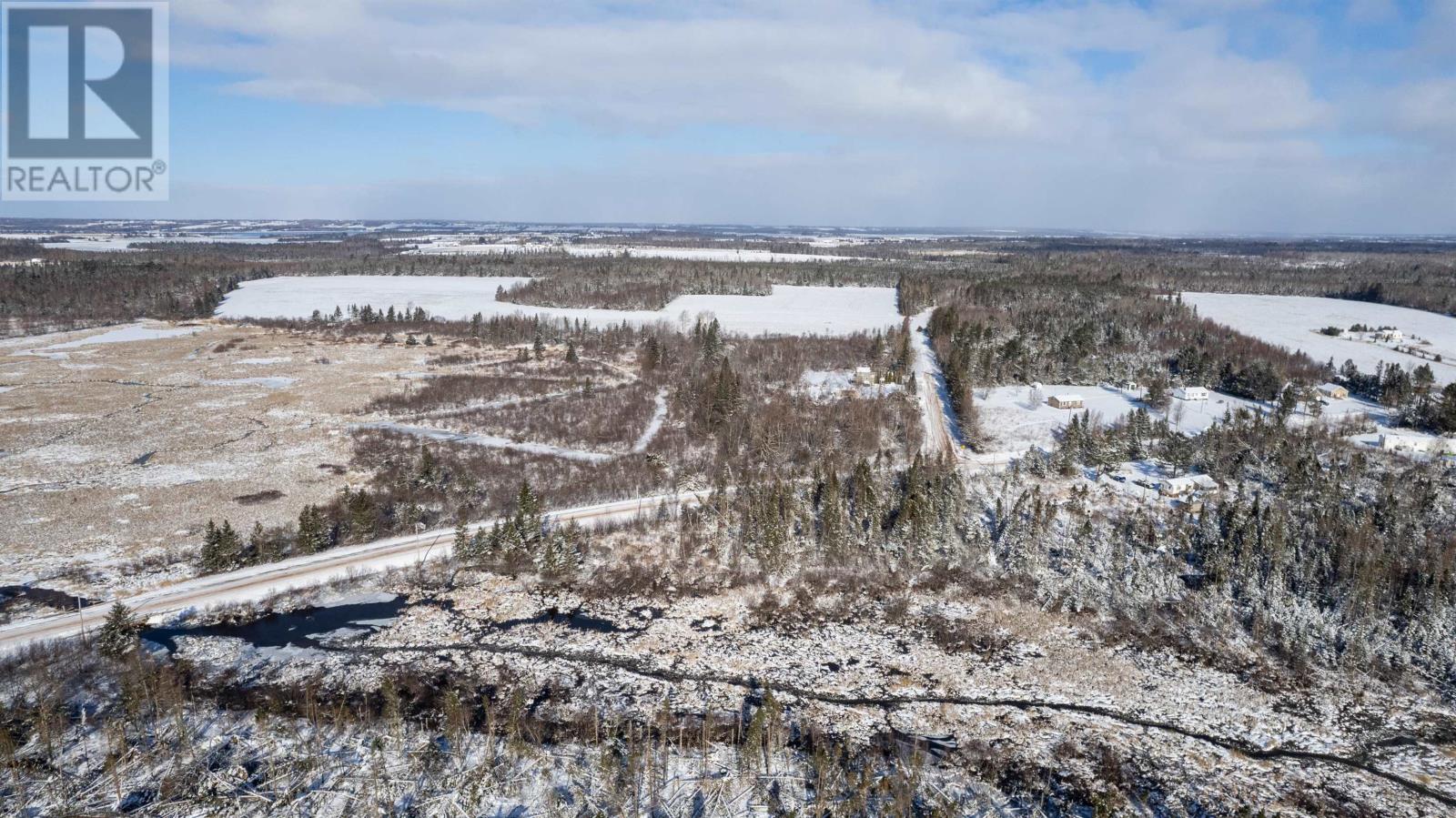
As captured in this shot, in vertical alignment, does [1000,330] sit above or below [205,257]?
below

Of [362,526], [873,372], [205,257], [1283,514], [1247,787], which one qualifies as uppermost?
[205,257]

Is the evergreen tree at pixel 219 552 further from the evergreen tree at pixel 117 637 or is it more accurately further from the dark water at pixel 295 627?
the evergreen tree at pixel 117 637

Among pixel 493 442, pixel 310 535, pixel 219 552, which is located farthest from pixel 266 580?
pixel 493 442

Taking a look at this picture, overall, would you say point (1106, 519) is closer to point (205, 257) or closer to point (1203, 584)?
point (1203, 584)

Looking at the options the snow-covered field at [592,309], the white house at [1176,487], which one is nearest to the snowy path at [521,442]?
the white house at [1176,487]

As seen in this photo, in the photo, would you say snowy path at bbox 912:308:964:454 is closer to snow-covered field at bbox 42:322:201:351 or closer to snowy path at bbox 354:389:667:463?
snowy path at bbox 354:389:667:463

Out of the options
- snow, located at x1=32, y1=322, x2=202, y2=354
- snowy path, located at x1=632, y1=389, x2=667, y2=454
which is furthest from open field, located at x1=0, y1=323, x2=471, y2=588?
snowy path, located at x1=632, y1=389, x2=667, y2=454

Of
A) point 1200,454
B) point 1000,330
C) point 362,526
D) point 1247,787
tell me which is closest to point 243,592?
point 362,526
